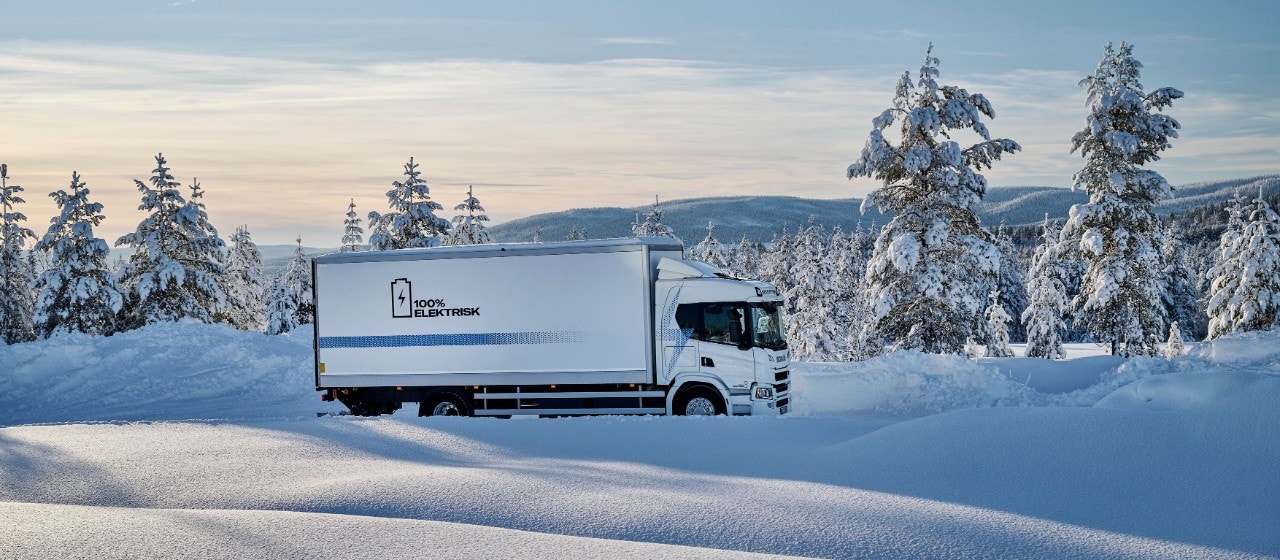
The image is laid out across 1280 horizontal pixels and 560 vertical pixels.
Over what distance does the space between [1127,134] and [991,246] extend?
22.5 ft

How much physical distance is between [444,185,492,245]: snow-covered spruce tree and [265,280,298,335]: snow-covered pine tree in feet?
37.9

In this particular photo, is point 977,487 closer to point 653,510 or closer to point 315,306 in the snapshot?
point 653,510

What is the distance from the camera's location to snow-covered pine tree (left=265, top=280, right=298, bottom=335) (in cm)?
5409

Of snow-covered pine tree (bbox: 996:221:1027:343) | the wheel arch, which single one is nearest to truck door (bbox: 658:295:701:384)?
the wheel arch

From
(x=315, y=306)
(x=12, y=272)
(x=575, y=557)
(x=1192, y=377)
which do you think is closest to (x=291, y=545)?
(x=575, y=557)

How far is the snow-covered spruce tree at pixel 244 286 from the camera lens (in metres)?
46.7

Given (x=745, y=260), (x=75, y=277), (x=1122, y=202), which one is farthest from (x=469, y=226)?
(x=745, y=260)

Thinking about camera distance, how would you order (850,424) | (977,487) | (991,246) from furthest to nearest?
(991,246) < (850,424) < (977,487)

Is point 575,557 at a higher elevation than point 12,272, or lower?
lower

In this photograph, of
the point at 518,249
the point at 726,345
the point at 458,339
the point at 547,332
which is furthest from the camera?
the point at 458,339

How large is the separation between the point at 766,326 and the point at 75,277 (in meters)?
38.2

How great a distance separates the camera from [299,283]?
63.3m

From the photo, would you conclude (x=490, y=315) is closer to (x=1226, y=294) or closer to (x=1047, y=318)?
(x=1226, y=294)

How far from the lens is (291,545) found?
823 centimetres
